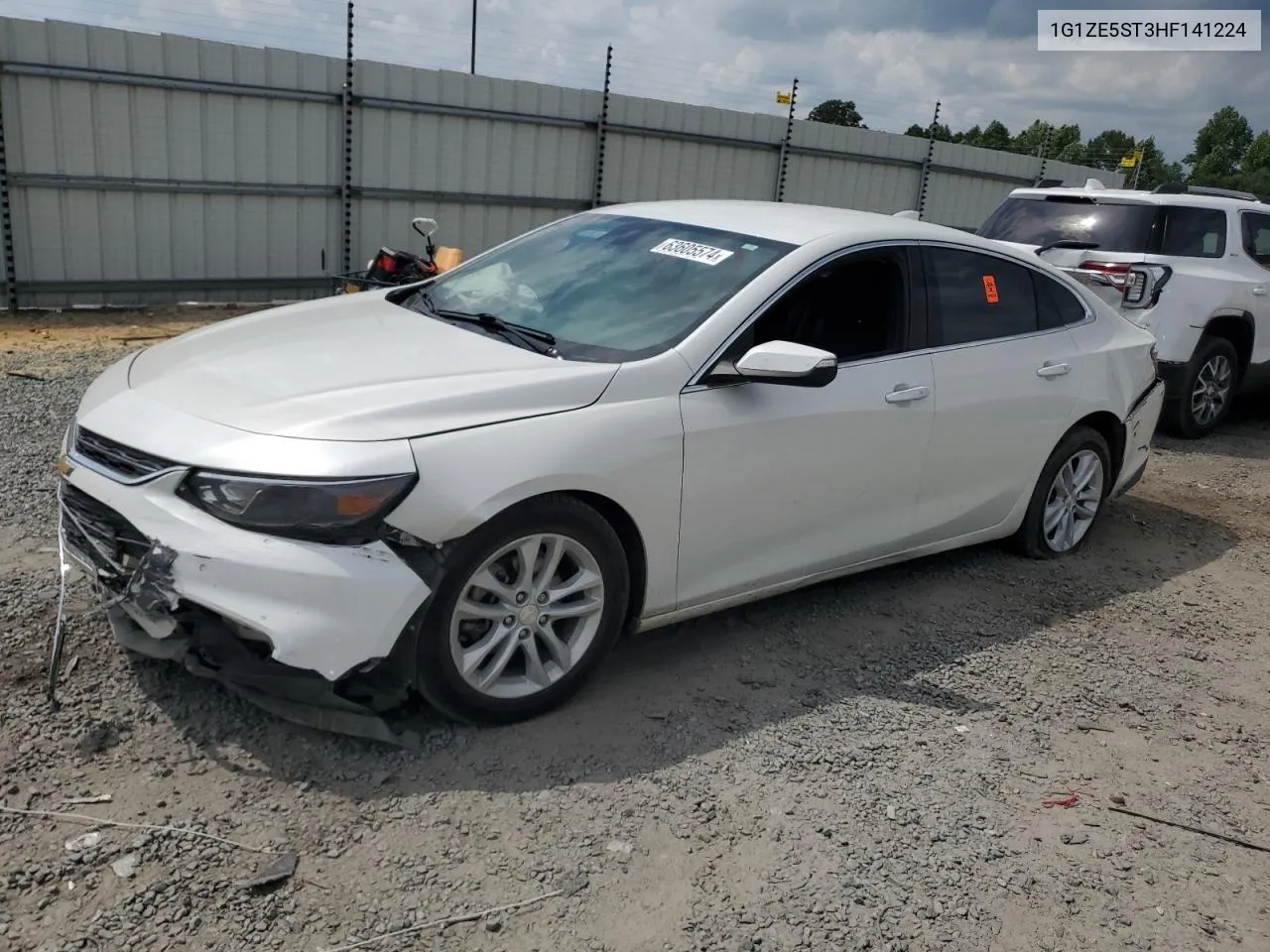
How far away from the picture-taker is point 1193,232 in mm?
8500

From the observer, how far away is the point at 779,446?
3.92m

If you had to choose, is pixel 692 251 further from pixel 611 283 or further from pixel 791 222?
pixel 791 222

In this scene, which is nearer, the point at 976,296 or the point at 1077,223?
the point at 976,296

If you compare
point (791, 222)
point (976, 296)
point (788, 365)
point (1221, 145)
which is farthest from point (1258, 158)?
point (788, 365)

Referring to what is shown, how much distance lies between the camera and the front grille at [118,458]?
10.3 feet

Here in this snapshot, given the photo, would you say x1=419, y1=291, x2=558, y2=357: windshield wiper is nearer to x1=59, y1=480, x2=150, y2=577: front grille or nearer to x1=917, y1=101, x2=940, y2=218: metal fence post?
x1=59, y1=480, x2=150, y2=577: front grille

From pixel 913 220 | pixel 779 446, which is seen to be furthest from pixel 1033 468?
pixel 779 446

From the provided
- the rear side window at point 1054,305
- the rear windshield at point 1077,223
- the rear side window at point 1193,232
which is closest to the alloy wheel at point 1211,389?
the rear side window at point 1193,232

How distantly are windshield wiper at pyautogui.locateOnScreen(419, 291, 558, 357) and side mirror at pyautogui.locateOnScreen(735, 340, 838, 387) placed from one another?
2.19 feet

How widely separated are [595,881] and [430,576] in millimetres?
932

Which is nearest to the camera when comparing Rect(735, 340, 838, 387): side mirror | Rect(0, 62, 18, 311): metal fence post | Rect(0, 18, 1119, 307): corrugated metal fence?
Rect(735, 340, 838, 387): side mirror

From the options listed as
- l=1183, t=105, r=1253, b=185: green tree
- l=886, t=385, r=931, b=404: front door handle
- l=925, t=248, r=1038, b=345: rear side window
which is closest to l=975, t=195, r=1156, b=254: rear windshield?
l=925, t=248, r=1038, b=345: rear side window

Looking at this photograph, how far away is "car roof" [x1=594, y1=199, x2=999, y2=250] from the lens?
4324 millimetres

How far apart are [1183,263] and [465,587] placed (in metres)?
7.24
